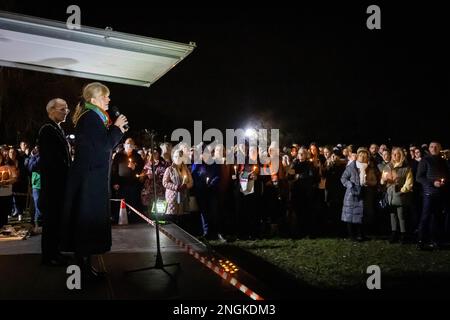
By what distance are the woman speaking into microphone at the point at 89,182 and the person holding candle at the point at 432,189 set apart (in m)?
6.68

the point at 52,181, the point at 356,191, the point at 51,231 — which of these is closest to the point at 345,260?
the point at 356,191

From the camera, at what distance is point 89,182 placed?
4.57m

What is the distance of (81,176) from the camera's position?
15.0 feet

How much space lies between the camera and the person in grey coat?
9.41m

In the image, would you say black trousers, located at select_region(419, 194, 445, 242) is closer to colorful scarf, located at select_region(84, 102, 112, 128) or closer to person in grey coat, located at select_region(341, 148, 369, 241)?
person in grey coat, located at select_region(341, 148, 369, 241)

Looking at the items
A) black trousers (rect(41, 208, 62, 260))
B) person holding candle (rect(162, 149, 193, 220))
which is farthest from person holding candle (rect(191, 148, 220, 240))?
black trousers (rect(41, 208, 62, 260))

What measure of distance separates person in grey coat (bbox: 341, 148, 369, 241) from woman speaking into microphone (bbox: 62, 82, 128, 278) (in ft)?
20.9

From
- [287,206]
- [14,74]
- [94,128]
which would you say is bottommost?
[287,206]

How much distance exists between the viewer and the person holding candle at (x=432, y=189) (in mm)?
8531
